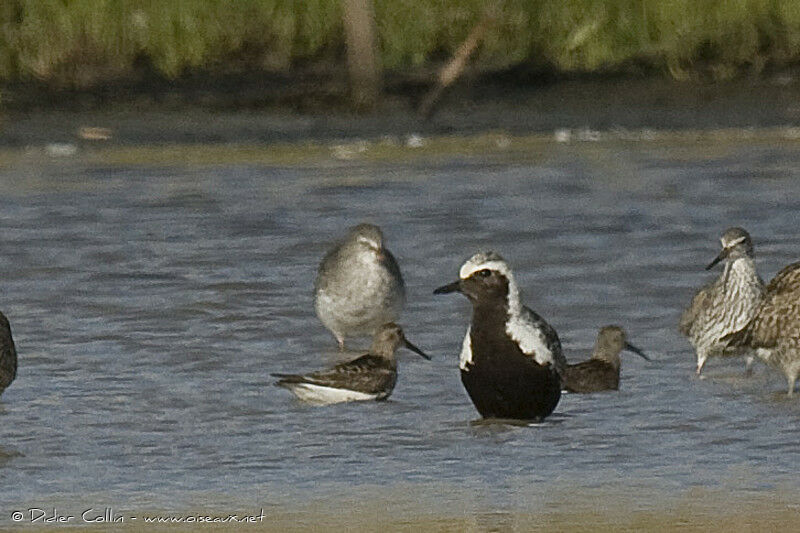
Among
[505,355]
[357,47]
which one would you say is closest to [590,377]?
[505,355]

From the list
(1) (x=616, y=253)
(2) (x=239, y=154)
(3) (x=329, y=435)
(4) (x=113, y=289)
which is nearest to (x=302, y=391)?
(3) (x=329, y=435)

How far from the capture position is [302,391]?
436 inches

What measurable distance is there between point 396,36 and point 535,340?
13129 millimetres

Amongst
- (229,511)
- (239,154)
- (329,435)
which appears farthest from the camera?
(239,154)

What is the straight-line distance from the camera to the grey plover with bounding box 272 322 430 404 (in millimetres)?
11047

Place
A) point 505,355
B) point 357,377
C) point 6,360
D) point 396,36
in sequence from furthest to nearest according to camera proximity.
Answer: point 396,36 → point 357,377 → point 6,360 → point 505,355

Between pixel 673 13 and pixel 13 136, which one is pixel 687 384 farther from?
pixel 673 13

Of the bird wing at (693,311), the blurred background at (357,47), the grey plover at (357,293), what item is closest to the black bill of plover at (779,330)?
the bird wing at (693,311)

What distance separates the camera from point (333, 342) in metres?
13.3

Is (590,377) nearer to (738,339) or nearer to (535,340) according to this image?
(535,340)

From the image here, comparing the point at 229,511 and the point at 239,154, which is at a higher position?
the point at 229,511

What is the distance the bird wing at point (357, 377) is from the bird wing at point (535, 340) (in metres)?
0.86

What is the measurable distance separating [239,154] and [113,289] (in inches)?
261

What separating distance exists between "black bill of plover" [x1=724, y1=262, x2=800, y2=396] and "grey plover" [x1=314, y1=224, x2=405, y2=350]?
215 centimetres
